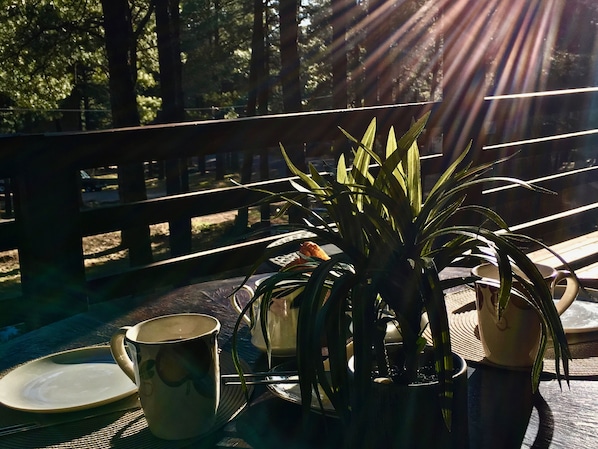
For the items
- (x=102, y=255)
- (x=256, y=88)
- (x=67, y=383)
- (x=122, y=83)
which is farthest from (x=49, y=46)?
(x=67, y=383)

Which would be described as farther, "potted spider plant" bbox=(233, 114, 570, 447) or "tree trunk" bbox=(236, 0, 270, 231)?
"tree trunk" bbox=(236, 0, 270, 231)

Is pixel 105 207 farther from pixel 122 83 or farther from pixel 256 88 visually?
pixel 256 88

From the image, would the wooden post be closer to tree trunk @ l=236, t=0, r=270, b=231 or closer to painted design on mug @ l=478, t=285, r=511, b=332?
painted design on mug @ l=478, t=285, r=511, b=332

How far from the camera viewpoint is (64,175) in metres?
2.42

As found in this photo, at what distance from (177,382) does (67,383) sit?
0.32 metres

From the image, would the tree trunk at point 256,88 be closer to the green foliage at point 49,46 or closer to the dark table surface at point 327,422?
the green foliage at point 49,46

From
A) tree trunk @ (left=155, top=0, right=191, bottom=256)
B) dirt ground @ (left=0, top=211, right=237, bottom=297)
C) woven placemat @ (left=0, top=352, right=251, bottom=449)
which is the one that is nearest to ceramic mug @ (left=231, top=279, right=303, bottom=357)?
woven placemat @ (left=0, top=352, right=251, bottom=449)

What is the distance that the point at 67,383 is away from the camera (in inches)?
43.8

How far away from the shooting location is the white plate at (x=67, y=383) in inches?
40.5

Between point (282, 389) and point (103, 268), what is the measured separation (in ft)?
43.4

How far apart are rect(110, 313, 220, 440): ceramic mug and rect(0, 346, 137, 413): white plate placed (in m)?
0.16

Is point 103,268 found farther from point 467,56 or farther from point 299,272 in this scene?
point 299,272

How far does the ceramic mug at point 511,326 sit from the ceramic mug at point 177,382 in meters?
0.43

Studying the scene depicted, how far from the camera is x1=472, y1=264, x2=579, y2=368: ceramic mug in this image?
3.45 ft
